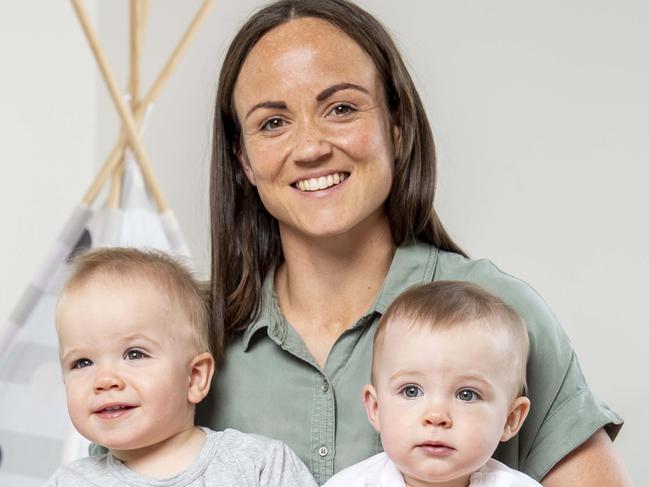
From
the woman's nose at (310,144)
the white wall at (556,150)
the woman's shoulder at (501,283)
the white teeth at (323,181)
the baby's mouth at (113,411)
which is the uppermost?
the white wall at (556,150)

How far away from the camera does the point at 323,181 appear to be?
2082 mm

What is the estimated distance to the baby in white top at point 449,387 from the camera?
1732 mm

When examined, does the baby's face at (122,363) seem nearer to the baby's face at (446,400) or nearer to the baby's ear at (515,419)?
the baby's face at (446,400)

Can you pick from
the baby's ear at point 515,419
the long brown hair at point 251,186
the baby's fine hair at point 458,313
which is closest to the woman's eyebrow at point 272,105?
the long brown hair at point 251,186

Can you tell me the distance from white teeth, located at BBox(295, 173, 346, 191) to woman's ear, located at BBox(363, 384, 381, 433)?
41 cm

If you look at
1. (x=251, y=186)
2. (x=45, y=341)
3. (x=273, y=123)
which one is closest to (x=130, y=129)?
(x=45, y=341)

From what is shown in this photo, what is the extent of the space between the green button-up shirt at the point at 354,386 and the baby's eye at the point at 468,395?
0.25 meters

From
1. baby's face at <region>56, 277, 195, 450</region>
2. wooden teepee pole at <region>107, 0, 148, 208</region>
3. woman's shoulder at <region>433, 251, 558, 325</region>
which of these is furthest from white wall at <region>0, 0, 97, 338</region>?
woman's shoulder at <region>433, 251, 558, 325</region>

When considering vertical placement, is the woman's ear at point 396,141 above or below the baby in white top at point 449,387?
above

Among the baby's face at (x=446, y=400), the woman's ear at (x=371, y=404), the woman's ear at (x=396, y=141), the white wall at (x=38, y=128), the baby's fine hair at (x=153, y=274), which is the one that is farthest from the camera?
the white wall at (x=38, y=128)

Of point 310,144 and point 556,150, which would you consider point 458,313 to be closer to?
point 310,144

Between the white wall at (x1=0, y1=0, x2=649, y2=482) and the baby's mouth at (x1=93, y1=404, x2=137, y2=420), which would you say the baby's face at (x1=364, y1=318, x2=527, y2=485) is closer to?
the baby's mouth at (x1=93, y1=404, x2=137, y2=420)

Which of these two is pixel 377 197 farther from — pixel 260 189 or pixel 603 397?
pixel 603 397

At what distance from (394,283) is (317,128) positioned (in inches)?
12.7
